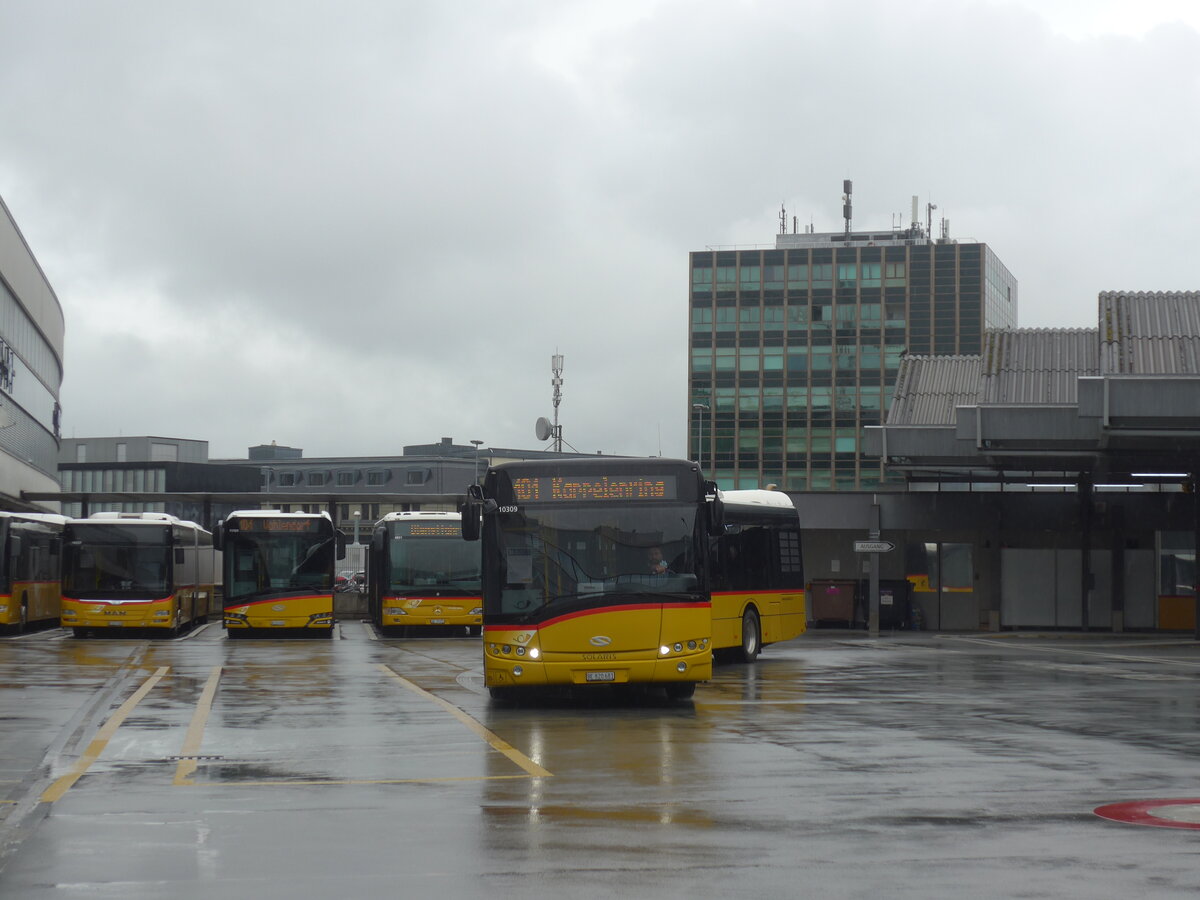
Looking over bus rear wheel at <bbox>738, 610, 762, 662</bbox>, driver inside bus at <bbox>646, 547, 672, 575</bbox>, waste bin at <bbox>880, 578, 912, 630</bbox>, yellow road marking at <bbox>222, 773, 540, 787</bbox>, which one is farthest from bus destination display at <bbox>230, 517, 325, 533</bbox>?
yellow road marking at <bbox>222, 773, 540, 787</bbox>

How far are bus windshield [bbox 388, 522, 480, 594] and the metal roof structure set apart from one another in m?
11.7

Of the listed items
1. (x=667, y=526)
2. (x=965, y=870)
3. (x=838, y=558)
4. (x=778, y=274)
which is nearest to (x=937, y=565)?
(x=838, y=558)

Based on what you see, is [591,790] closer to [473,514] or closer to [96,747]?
[96,747]

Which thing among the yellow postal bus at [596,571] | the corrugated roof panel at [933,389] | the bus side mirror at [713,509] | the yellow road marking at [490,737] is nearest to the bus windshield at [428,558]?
the corrugated roof panel at [933,389]

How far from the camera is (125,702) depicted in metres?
18.7

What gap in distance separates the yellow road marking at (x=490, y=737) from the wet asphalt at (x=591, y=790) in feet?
0.22

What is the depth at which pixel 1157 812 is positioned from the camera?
10.1 metres

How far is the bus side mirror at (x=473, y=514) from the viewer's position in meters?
19.0

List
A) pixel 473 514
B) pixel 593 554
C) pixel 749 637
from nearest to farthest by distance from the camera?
1. pixel 593 554
2. pixel 473 514
3. pixel 749 637

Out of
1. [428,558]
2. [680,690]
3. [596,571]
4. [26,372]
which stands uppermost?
[26,372]

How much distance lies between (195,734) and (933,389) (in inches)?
1355

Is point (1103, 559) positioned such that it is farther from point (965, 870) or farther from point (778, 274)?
point (778, 274)

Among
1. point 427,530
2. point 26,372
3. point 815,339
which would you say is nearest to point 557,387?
point 427,530

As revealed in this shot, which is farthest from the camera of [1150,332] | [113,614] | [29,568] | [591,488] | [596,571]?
[29,568]
